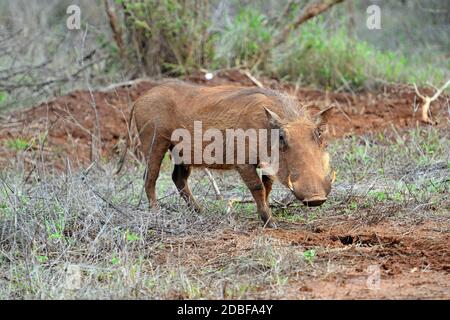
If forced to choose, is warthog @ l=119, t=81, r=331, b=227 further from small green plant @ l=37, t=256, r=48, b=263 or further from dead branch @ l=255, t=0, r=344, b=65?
dead branch @ l=255, t=0, r=344, b=65

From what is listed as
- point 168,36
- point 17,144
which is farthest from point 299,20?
point 17,144

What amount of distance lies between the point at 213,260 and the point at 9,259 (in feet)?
3.90

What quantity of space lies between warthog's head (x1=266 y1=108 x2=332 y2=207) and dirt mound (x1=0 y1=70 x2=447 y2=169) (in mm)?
3183

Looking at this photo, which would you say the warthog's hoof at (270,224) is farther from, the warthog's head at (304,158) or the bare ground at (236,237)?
the warthog's head at (304,158)

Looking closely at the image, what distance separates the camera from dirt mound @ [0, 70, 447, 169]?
27.7ft

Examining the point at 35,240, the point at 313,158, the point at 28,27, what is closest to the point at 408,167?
the point at 313,158

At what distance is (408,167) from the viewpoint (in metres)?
6.89

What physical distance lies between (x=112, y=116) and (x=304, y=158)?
4467 mm

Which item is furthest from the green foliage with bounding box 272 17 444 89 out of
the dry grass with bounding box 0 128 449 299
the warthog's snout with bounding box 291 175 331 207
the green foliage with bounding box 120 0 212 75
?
the warthog's snout with bounding box 291 175 331 207

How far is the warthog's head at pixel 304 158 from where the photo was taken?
497cm

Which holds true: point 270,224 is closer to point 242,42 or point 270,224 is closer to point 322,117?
point 322,117

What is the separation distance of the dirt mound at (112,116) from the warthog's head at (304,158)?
3.18 metres

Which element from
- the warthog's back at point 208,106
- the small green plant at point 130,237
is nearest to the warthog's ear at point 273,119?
the warthog's back at point 208,106
